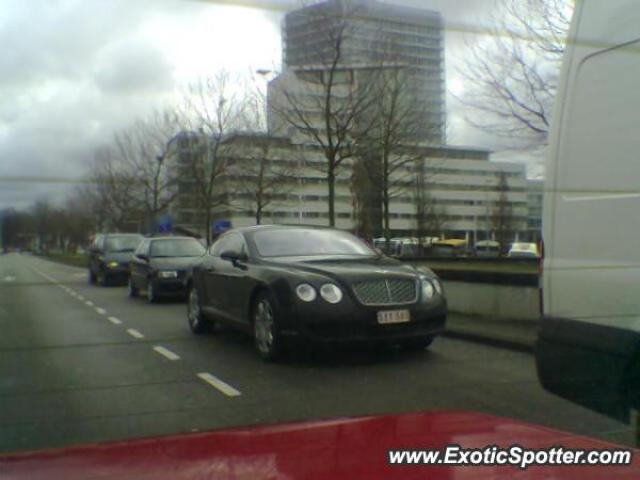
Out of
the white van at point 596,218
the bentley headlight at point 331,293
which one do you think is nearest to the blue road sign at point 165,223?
the bentley headlight at point 331,293

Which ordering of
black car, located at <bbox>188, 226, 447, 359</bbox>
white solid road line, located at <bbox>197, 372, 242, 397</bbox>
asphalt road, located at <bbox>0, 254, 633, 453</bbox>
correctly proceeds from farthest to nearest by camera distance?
black car, located at <bbox>188, 226, 447, 359</bbox>, white solid road line, located at <bbox>197, 372, 242, 397</bbox>, asphalt road, located at <bbox>0, 254, 633, 453</bbox>

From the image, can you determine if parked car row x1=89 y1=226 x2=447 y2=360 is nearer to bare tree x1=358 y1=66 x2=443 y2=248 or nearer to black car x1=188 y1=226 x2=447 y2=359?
black car x1=188 y1=226 x2=447 y2=359

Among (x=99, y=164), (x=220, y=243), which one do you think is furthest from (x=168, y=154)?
(x=99, y=164)

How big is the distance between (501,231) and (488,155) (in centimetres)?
154

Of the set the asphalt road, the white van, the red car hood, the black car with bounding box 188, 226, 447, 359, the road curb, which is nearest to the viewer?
the red car hood

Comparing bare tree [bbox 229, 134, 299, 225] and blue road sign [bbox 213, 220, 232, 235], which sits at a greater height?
bare tree [bbox 229, 134, 299, 225]

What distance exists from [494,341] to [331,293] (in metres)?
2.39

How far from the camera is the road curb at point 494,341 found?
6957 millimetres

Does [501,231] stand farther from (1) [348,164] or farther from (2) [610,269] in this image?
(2) [610,269]

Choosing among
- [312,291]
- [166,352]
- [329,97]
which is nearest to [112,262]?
[329,97]

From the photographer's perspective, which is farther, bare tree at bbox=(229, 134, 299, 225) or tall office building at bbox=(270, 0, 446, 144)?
tall office building at bbox=(270, 0, 446, 144)

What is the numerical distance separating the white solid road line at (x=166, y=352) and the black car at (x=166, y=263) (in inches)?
207

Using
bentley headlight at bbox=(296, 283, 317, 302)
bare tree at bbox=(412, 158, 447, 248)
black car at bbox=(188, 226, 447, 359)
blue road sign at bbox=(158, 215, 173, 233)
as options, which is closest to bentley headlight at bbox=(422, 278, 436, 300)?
black car at bbox=(188, 226, 447, 359)

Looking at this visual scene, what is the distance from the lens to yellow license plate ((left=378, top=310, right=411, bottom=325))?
6039mm
